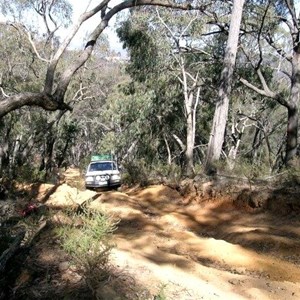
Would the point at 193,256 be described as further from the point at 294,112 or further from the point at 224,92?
the point at 294,112

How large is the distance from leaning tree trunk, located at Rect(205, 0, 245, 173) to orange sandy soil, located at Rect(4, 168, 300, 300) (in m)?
1.98

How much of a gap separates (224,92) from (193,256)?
23.2ft

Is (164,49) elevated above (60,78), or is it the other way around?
(164,49)

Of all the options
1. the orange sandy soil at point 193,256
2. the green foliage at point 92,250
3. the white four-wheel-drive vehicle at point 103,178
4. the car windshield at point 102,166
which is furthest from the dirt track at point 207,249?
the car windshield at point 102,166

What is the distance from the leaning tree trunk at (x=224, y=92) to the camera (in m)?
12.0

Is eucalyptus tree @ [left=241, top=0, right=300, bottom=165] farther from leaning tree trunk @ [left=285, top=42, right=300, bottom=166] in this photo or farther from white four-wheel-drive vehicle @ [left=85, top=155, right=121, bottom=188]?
white four-wheel-drive vehicle @ [left=85, top=155, right=121, bottom=188]

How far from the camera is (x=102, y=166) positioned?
1828 cm

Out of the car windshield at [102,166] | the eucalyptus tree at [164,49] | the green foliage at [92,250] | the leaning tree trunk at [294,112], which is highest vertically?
the eucalyptus tree at [164,49]

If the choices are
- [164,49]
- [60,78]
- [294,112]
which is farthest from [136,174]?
[60,78]

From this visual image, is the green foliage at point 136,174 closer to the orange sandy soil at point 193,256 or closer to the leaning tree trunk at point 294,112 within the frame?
the orange sandy soil at point 193,256

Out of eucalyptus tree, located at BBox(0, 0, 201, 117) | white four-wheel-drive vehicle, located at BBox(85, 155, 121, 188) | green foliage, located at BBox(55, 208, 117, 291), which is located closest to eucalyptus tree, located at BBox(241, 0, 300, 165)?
eucalyptus tree, located at BBox(0, 0, 201, 117)

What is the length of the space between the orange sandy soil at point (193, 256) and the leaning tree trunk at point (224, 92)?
1.98 m

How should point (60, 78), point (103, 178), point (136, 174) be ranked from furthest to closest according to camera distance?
point (103, 178), point (136, 174), point (60, 78)


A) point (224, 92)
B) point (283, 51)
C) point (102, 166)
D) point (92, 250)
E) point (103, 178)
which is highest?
point (283, 51)
